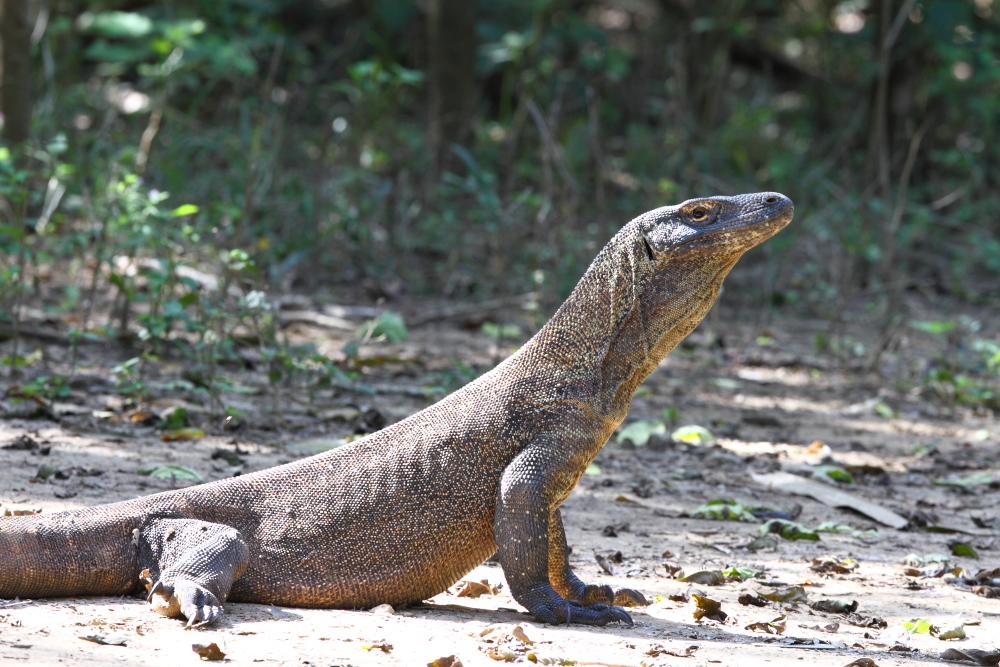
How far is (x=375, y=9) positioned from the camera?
18078mm

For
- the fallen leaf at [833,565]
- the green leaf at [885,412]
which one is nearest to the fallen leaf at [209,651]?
the fallen leaf at [833,565]

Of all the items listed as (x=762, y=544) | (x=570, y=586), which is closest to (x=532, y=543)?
(x=570, y=586)

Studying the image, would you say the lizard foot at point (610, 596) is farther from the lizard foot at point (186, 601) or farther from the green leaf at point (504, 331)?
the green leaf at point (504, 331)

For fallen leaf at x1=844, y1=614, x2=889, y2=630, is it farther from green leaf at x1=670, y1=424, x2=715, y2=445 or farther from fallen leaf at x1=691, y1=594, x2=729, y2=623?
green leaf at x1=670, y1=424, x2=715, y2=445

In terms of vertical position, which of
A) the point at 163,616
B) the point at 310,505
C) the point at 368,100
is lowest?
the point at 163,616

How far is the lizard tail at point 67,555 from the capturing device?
3547mm

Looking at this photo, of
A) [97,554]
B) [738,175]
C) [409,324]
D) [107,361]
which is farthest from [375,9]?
[97,554]

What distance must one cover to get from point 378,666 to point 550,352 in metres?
1.44

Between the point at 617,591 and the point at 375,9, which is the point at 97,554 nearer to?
the point at 617,591

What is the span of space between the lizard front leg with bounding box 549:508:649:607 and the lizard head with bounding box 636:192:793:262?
113cm

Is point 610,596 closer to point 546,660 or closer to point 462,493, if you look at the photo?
point 462,493

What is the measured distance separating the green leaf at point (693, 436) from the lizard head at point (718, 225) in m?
3.27

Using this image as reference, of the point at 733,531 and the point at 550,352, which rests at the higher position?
the point at 550,352

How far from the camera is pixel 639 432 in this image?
275 inches
